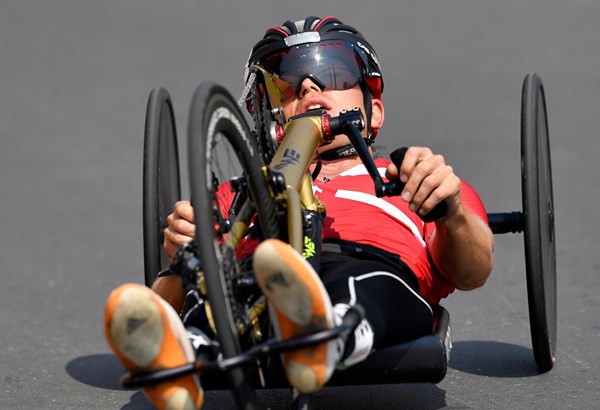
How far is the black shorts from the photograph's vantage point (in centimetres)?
303

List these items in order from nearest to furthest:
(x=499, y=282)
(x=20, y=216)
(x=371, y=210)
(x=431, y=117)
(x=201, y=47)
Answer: (x=371, y=210)
(x=499, y=282)
(x=20, y=216)
(x=431, y=117)
(x=201, y=47)

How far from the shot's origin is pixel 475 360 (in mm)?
4539

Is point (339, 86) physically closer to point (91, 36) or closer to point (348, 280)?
point (348, 280)

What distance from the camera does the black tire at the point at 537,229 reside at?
3758 mm

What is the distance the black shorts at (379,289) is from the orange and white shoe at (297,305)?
381 millimetres

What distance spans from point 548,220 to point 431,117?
5.44 meters

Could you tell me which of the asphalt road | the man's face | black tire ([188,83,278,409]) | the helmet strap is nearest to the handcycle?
black tire ([188,83,278,409])

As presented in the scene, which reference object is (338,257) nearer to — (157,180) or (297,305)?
(297,305)

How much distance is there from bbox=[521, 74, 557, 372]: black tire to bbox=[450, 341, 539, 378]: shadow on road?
0.48ft

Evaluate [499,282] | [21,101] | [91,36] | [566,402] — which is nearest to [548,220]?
[566,402]

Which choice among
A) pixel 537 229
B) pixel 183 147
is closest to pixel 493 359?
pixel 537 229

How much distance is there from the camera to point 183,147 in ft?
27.5

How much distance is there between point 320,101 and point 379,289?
3.52ft

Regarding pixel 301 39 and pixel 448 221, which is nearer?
pixel 448 221
